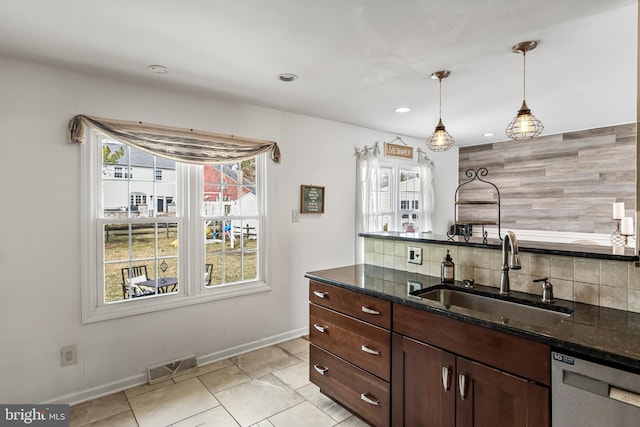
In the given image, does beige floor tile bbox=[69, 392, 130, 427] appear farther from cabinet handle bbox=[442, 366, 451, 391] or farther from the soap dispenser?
the soap dispenser

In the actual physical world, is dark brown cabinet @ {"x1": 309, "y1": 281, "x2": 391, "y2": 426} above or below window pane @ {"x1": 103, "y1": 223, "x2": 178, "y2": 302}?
below

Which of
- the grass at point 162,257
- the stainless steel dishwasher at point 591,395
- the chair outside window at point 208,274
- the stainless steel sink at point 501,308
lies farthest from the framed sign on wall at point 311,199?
the stainless steel dishwasher at point 591,395

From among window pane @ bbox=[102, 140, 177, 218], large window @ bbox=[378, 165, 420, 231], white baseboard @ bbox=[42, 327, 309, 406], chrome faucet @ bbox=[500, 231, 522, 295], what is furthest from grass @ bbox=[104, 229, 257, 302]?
chrome faucet @ bbox=[500, 231, 522, 295]

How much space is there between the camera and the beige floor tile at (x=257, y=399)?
2.33 metres

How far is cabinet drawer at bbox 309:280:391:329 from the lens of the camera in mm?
1957

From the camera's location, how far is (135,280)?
2.81 m

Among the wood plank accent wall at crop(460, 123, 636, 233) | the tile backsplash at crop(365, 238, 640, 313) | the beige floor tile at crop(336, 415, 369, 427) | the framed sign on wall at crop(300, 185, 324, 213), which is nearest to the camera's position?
the tile backsplash at crop(365, 238, 640, 313)

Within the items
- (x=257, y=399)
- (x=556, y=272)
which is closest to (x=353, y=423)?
(x=257, y=399)

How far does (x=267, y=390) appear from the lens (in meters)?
2.63

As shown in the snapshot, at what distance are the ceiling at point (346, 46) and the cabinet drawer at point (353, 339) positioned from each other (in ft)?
5.79

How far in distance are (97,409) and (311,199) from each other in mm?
2602

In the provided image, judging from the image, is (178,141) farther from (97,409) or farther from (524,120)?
(524,120)

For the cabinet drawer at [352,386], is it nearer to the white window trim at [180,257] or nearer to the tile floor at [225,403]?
the tile floor at [225,403]

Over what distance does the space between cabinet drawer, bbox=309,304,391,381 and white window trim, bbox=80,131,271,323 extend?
1163 millimetres
